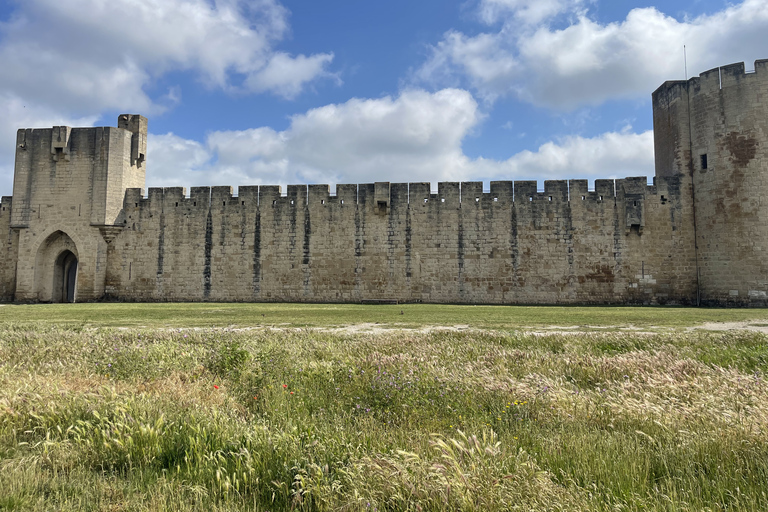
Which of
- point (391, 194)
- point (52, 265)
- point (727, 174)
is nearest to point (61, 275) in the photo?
point (52, 265)

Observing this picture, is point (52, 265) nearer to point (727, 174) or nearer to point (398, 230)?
point (398, 230)

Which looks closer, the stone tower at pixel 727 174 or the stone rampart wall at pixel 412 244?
the stone tower at pixel 727 174

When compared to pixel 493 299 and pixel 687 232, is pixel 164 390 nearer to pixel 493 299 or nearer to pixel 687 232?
pixel 493 299

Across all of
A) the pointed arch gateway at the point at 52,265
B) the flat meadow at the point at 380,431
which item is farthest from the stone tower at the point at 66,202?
the flat meadow at the point at 380,431

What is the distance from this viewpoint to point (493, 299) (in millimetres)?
23172

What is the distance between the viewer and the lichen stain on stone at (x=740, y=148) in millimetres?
20344

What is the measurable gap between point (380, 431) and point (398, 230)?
20.5 m

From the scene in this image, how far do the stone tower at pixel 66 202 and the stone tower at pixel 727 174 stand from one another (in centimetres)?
2860

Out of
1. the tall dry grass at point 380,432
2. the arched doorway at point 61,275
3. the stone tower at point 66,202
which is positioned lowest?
the tall dry grass at point 380,432

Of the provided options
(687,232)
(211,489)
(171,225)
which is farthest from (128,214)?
(687,232)

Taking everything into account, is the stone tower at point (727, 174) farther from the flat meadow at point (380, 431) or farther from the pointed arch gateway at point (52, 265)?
the pointed arch gateway at point (52, 265)

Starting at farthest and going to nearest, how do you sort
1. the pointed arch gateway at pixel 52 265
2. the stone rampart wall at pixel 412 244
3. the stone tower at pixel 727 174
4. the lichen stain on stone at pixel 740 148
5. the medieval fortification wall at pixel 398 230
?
1. the pointed arch gateway at pixel 52 265
2. the stone rampart wall at pixel 412 244
3. the medieval fortification wall at pixel 398 230
4. the lichen stain on stone at pixel 740 148
5. the stone tower at pixel 727 174

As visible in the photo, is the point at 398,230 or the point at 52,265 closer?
the point at 398,230

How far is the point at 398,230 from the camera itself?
23906 mm
